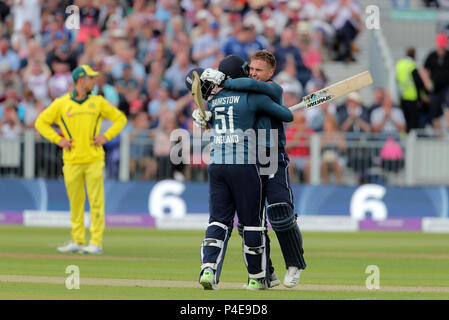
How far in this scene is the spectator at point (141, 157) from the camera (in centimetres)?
2366

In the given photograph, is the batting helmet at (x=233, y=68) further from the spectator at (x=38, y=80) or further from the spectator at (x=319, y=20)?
the spectator at (x=319, y=20)

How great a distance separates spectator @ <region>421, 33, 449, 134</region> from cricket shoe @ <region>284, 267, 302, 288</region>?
1395cm

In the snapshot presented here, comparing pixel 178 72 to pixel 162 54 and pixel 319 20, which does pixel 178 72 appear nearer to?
pixel 162 54

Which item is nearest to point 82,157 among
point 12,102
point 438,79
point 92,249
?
point 92,249

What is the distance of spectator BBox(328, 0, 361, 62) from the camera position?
86.8 ft

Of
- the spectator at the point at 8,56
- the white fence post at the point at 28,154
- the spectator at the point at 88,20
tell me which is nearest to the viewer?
the white fence post at the point at 28,154

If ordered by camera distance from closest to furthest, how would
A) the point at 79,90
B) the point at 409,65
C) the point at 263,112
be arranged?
the point at 263,112 < the point at 79,90 < the point at 409,65

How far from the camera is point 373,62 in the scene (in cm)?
2709

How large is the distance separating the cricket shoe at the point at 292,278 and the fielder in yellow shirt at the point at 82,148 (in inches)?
200

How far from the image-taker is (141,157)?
23.8m

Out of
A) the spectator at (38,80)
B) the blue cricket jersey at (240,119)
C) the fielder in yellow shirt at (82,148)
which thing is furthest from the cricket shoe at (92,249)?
the spectator at (38,80)

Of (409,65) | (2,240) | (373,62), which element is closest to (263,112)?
(2,240)
